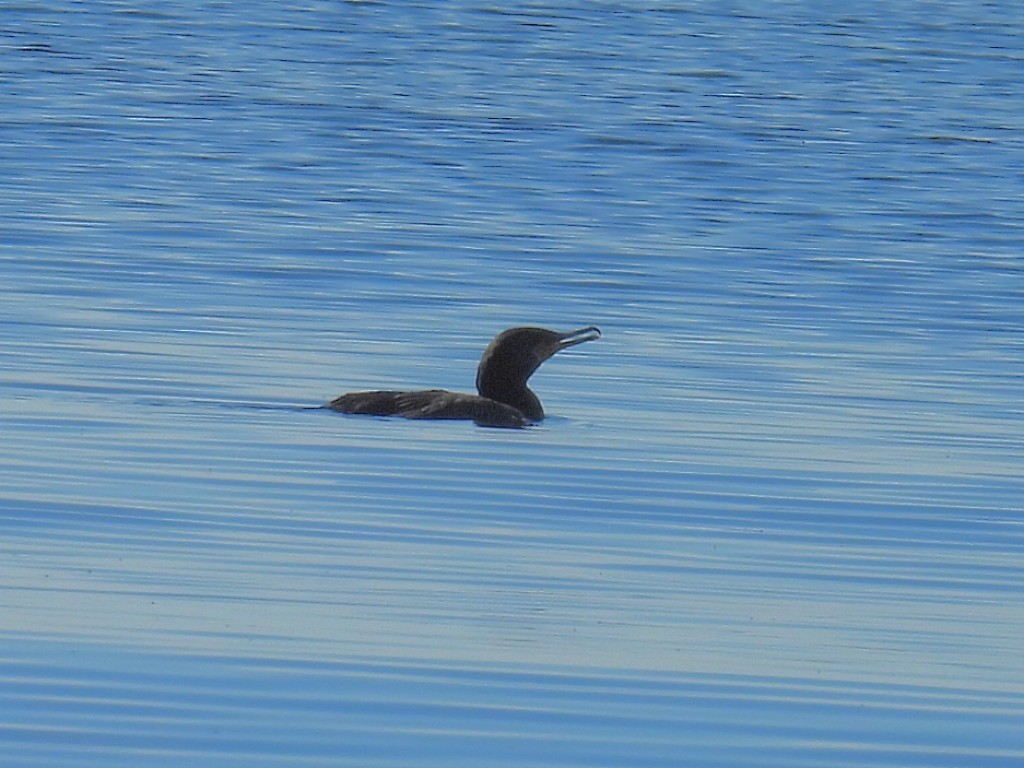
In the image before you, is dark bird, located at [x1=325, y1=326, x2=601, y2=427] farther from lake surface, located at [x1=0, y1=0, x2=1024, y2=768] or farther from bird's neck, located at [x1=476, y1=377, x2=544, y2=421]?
lake surface, located at [x1=0, y1=0, x2=1024, y2=768]

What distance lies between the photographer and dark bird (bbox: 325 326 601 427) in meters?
12.9

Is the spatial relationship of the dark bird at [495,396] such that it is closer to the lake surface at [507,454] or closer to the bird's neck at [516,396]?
Result: the bird's neck at [516,396]

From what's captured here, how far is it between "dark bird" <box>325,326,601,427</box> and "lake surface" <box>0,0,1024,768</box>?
147 mm

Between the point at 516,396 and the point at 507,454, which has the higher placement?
the point at 507,454

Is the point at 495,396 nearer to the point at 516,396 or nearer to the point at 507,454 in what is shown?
the point at 516,396

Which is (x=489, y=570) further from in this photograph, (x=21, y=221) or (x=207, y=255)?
(x=21, y=221)

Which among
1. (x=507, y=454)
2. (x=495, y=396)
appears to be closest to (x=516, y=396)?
(x=495, y=396)

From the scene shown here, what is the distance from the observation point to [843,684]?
775 cm

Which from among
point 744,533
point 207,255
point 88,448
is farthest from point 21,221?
point 744,533

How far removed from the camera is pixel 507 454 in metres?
12.3

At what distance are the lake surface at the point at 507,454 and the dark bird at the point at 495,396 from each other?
0.15m

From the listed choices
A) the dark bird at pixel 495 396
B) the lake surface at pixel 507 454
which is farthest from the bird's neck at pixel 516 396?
the lake surface at pixel 507 454

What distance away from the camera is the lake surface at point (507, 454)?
24.1ft

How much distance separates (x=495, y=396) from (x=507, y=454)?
4.97ft
